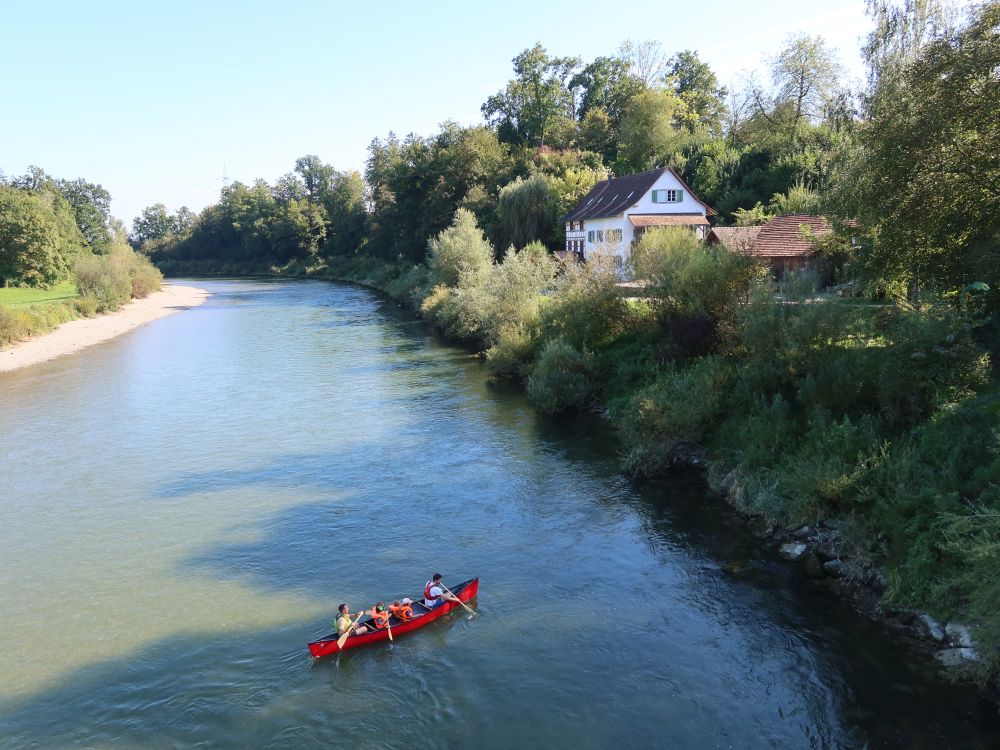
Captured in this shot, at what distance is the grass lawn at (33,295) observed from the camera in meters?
58.8

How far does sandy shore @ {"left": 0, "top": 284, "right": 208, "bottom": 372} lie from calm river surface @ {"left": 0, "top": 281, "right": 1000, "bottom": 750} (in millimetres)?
19383

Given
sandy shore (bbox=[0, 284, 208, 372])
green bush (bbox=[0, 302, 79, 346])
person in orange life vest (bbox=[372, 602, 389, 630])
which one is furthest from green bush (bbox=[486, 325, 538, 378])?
green bush (bbox=[0, 302, 79, 346])

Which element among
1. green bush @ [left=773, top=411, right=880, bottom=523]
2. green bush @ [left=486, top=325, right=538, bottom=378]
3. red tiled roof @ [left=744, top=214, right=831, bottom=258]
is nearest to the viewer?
green bush @ [left=773, top=411, right=880, bottom=523]

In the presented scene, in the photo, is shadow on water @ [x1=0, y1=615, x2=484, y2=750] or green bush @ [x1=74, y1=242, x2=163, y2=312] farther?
green bush @ [x1=74, y1=242, x2=163, y2=312]

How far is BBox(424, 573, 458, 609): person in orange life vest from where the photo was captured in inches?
525

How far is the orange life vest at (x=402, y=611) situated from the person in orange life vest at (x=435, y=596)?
0.40 metres

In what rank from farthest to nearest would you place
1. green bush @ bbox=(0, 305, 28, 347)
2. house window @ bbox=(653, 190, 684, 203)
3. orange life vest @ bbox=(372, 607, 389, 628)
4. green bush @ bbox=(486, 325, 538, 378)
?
house window @ bbox=(653, 190, 684, 203)
green bush @ bbox=(0, 305, 28, 347)
green bush @ bbox=(486, 325, 538, 378)
orange life vest @ bbox=(372, 607, 389, 628)

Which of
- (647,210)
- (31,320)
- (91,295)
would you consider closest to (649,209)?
(647,210)

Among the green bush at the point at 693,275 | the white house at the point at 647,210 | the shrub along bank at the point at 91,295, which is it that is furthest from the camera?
the white house at the point at 647,210

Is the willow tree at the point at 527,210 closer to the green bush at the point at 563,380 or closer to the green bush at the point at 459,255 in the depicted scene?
the green bush at the point at 459,255

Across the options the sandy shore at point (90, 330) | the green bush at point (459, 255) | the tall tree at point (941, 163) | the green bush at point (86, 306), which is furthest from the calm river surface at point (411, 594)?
the green bush at point (86, 306)

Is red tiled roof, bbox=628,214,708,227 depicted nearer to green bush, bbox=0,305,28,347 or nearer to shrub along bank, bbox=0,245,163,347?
green bush, bbox=0,305,28,347

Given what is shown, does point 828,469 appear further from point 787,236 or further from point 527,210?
point 527,210

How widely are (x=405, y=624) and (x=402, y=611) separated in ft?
0.82
